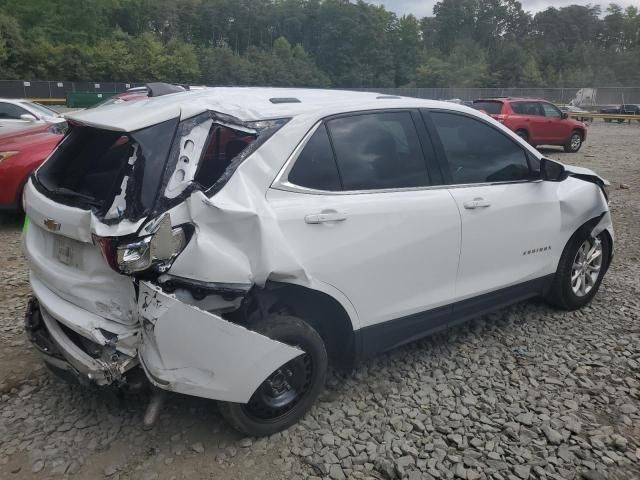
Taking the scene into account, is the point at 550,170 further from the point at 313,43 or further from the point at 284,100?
the point at 313,43

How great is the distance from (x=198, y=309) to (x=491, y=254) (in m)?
2.06

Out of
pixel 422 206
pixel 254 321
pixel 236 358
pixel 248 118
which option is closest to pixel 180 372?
pixel 236 358

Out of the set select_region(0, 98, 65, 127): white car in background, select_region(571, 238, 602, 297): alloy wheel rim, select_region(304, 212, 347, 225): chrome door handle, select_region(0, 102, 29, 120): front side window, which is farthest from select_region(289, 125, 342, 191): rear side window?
select_region(0, 102, 29, 120): front side window

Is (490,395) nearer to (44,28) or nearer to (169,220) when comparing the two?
(169,220)

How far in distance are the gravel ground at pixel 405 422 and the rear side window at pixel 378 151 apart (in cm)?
127

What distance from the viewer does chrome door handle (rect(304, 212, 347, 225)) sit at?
2662mm

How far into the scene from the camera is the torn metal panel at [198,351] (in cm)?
230

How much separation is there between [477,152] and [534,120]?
13.7 metres

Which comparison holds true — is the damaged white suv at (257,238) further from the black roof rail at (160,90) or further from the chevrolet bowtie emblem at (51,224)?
the black roof rail at (160,90)

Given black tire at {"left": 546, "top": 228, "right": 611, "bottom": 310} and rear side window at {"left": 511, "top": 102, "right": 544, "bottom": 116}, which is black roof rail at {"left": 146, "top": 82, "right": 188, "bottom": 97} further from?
rear side window at {"left": 511, "top": 102, "right": 544, "bottom": 116}

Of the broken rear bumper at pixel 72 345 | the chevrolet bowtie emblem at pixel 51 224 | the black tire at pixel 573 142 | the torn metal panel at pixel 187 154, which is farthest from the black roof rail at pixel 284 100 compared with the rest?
the black tire at pixel 573 142

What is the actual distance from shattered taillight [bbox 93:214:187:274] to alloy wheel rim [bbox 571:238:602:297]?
10.8 ft

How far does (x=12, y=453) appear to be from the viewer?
2656 millimetres

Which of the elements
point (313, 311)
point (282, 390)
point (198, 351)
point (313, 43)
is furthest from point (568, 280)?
point (313, 43)
